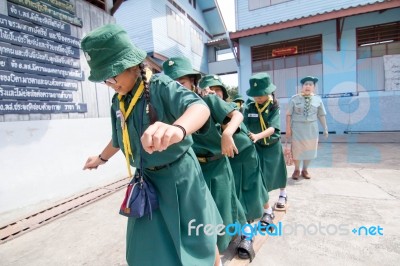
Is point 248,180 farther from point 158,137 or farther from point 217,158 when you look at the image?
point 158,137

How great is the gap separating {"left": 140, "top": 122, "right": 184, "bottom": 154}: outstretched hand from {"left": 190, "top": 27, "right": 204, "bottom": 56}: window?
1361 centimetres

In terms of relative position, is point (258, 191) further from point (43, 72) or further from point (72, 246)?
point (43, 72)

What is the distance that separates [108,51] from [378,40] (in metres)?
11.1

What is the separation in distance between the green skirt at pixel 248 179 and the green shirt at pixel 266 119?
0.49 meters

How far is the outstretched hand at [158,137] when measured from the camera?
0.87 meters

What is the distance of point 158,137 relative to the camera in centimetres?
87

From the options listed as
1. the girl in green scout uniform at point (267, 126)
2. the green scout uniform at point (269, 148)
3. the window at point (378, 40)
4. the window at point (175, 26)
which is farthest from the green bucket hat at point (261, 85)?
the window at point (175, 26)

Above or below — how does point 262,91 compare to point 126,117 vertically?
above

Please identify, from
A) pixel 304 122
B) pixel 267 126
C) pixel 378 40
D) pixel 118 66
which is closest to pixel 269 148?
pixel 267 126

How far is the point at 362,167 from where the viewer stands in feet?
16.5

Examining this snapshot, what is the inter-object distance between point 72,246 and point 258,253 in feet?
5.90

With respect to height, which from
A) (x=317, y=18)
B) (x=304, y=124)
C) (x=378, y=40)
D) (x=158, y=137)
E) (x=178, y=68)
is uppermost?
(x=317, y=18)

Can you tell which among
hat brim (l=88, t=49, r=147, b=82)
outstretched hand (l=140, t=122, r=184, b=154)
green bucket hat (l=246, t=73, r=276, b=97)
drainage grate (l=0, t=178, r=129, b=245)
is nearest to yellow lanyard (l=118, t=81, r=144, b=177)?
hat brim (l=88, t=49, r=147, b=82)

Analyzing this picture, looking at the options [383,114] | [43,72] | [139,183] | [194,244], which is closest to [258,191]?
[194,244]
